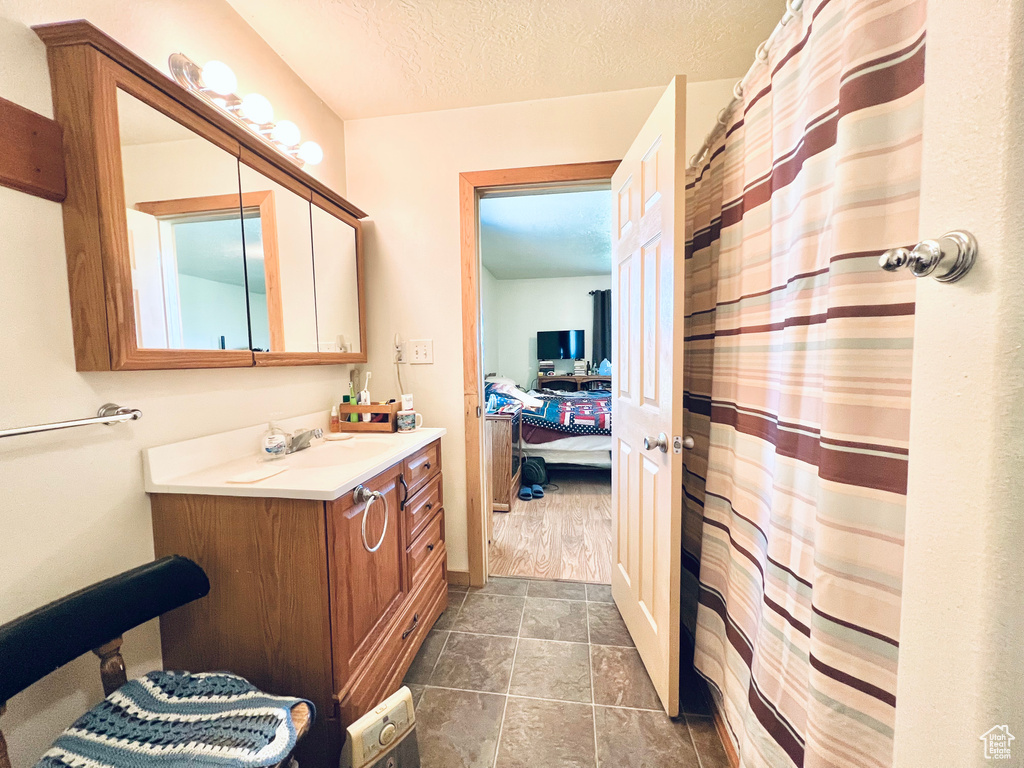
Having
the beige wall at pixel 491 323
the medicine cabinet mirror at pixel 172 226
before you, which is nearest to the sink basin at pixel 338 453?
the medicine cabinet mirror at pixel 172 226

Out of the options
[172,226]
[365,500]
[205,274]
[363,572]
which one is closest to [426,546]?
[363,572]

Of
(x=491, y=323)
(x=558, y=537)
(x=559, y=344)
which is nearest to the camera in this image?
(x=558, y=537)

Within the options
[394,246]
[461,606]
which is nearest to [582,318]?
[394,246]

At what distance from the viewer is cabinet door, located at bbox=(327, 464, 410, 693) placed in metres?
0.96

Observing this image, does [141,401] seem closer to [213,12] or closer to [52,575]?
[52,575]

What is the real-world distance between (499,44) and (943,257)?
163 centimetres

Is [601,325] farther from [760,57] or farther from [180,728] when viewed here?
[180,728]

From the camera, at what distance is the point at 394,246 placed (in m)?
1.89

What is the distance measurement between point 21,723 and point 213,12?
1970mm

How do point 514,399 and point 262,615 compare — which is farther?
point 514,399

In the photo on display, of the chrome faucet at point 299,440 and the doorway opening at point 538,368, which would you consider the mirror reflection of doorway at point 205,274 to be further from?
the doorway opening at point 538,368

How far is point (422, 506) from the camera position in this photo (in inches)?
60.2

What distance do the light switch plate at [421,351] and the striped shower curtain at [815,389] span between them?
4.22ft

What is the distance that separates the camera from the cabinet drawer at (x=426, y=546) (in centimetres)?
144
